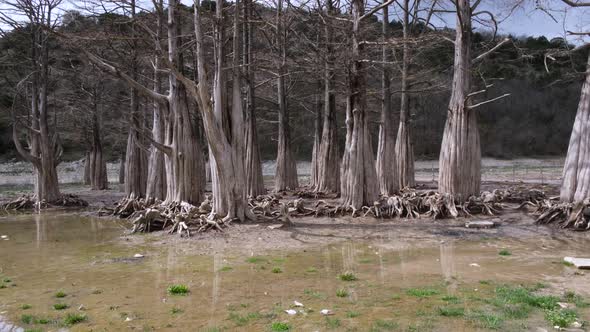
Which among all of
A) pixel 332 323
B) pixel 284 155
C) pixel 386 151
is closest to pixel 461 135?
pixel 386 151

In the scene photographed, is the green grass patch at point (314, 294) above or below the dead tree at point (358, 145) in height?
below

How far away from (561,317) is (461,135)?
10393mm

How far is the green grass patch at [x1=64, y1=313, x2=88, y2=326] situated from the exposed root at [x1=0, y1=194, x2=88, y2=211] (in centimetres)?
1685

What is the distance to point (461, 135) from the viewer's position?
15.5 metres

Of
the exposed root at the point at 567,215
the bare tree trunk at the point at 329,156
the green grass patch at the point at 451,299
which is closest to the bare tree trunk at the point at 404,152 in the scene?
the bare tree trunk at the point at 329,156

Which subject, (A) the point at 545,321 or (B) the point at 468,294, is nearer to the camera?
(A) the point at 545,321

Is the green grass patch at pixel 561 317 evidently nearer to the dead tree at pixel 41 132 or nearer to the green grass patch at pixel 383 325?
the green grass patch at pixel 383 325

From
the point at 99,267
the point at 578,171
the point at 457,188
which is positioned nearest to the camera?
the point at 99,267

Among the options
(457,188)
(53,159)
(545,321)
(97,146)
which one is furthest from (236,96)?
(97,146)

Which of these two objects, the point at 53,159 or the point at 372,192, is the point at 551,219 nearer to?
the point at 372,192

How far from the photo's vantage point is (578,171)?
43.2 ft

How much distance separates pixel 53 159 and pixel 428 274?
19070 mm

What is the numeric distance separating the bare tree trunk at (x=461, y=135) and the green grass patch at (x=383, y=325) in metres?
10.2

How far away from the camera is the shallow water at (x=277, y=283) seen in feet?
19.7
